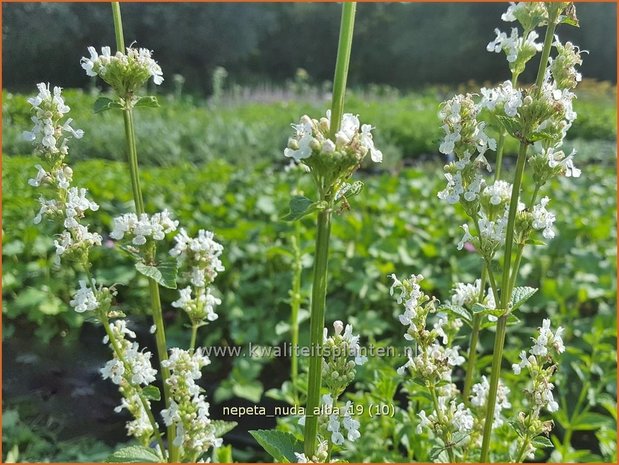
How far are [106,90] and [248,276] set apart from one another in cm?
598

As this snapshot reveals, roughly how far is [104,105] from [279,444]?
69 centimetres

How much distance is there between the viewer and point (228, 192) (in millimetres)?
4250

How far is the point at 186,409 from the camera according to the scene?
1.20m

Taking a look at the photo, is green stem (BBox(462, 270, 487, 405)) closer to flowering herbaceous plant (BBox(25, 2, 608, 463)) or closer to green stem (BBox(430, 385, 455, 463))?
flowering herbaceous plant (BBox(25, 2, 608, 463))

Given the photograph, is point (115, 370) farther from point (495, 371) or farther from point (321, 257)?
point (495, 371)

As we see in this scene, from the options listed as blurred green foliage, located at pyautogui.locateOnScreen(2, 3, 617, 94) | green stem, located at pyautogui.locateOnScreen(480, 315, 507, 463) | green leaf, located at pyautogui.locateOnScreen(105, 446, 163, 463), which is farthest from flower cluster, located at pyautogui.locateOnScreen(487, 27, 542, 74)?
blurred green foliage, located at pyautogui.locateOnScreen(2, 3, 617, 94)

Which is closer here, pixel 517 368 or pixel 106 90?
pixel 517 368

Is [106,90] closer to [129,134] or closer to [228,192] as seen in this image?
[228,192]

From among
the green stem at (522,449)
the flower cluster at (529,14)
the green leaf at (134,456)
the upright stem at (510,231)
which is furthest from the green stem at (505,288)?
the green leaf at (134,456)

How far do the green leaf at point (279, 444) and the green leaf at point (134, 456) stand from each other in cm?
25

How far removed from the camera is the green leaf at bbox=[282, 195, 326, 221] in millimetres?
944

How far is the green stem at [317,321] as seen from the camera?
3.17 feet

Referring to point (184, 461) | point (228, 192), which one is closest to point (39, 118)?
point (184, 461)

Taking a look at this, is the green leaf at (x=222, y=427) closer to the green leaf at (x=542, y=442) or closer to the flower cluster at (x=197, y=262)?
the flower cluster at (x=197, y=262)
